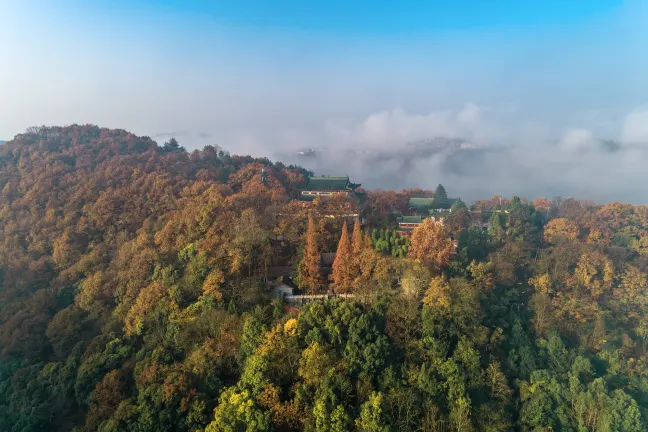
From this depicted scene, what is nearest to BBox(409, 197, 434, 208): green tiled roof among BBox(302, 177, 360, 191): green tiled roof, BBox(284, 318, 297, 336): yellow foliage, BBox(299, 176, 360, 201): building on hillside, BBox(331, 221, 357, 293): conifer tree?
BBox(299, 176, 360, 201): building on hillside

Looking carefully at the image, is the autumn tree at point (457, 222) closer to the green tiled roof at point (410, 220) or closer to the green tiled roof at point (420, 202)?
the green tiled roof at point (410, 220)

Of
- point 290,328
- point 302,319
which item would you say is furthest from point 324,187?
point 290,328

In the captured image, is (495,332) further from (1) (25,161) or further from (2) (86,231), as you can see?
(1) (25,161)

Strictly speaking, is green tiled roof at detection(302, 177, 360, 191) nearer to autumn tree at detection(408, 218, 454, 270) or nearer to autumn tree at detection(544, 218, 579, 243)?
autumn tree at detection(408, 218, 454, 270)

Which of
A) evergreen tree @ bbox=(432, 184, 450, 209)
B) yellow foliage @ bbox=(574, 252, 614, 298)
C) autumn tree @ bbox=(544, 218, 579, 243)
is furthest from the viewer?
evergreen tree @ bbox=(432, 184, 450, 209)

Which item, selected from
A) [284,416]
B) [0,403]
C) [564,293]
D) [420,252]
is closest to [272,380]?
[284,416]

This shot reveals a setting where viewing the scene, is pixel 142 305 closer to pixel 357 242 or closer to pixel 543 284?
pixel 357 242
